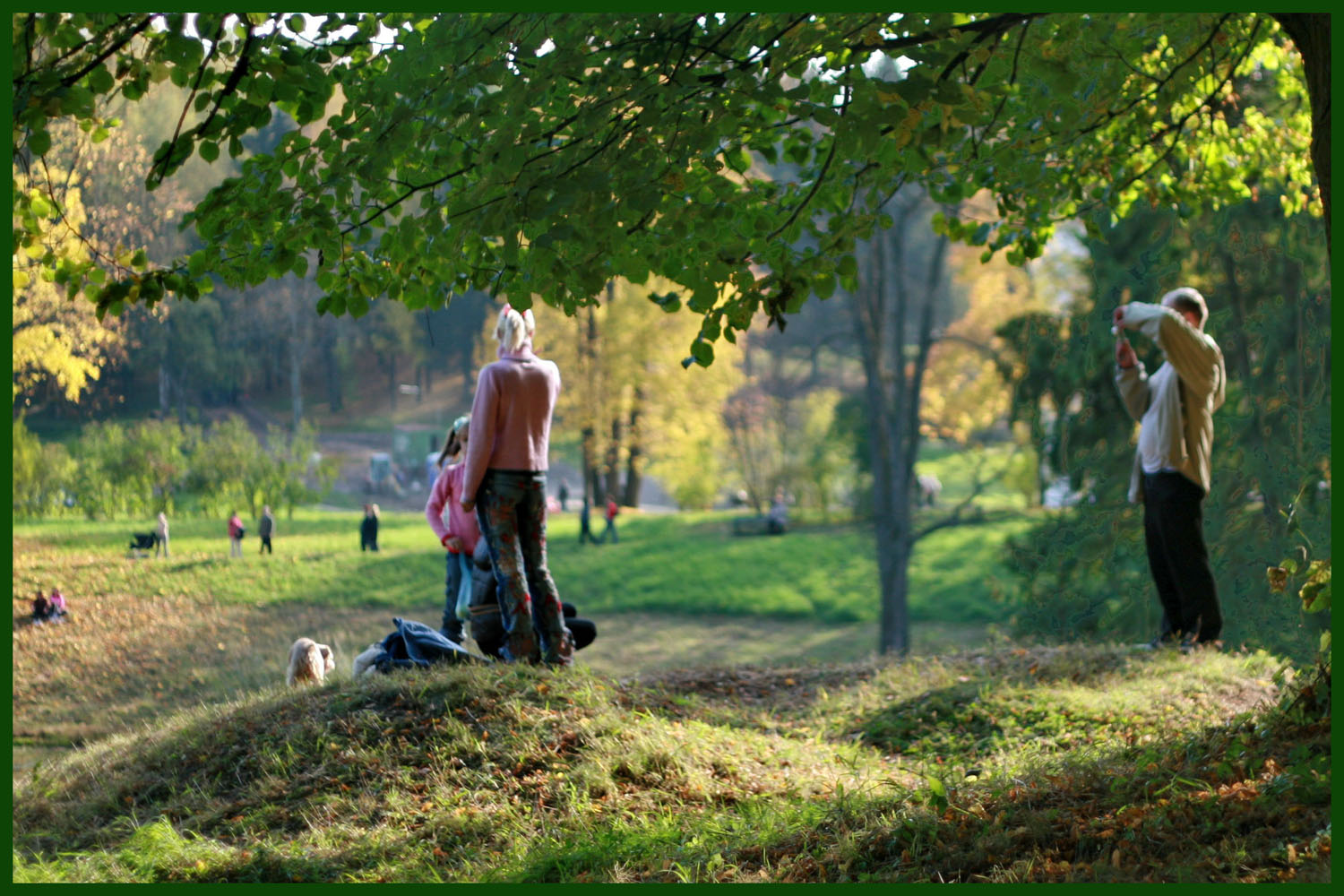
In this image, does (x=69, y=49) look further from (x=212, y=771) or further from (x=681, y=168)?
(x=212, y=771)

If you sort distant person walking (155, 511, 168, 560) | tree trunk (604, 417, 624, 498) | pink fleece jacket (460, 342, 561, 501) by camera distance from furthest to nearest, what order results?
tree trunk (604, 417, 624, 498) < distant person walking (155, 511, 168, 560) < pink fleece jacket (460, 342, 561, 501)

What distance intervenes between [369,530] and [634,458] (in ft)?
21.2

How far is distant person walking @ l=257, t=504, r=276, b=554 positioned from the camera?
8820mm

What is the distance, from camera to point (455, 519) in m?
6.68

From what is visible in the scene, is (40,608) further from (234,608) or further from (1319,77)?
(1319,77)

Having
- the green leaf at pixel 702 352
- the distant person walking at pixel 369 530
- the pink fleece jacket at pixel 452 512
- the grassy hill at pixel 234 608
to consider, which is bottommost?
the grassy hill at pixel 234 608

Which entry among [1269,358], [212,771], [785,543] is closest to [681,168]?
[212,771]

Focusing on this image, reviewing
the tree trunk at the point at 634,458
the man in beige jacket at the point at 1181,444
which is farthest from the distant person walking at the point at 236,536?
the tree trunk at the point at 634,458

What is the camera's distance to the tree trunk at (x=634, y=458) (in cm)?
1534

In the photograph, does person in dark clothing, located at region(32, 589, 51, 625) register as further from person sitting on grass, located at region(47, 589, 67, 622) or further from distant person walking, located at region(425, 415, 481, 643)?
distant person walking, located at region(425, 415, 481, 643)

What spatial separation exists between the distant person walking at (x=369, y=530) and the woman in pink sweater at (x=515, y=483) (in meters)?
3.77

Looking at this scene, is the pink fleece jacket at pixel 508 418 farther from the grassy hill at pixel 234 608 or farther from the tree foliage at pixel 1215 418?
the tree foliage at pixel 1215 418

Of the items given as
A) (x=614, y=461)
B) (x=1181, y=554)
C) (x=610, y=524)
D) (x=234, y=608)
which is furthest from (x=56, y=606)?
(x=614, y=461)

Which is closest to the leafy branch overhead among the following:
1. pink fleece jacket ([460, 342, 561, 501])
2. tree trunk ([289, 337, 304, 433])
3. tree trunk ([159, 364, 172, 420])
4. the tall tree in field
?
the tall tree in field
